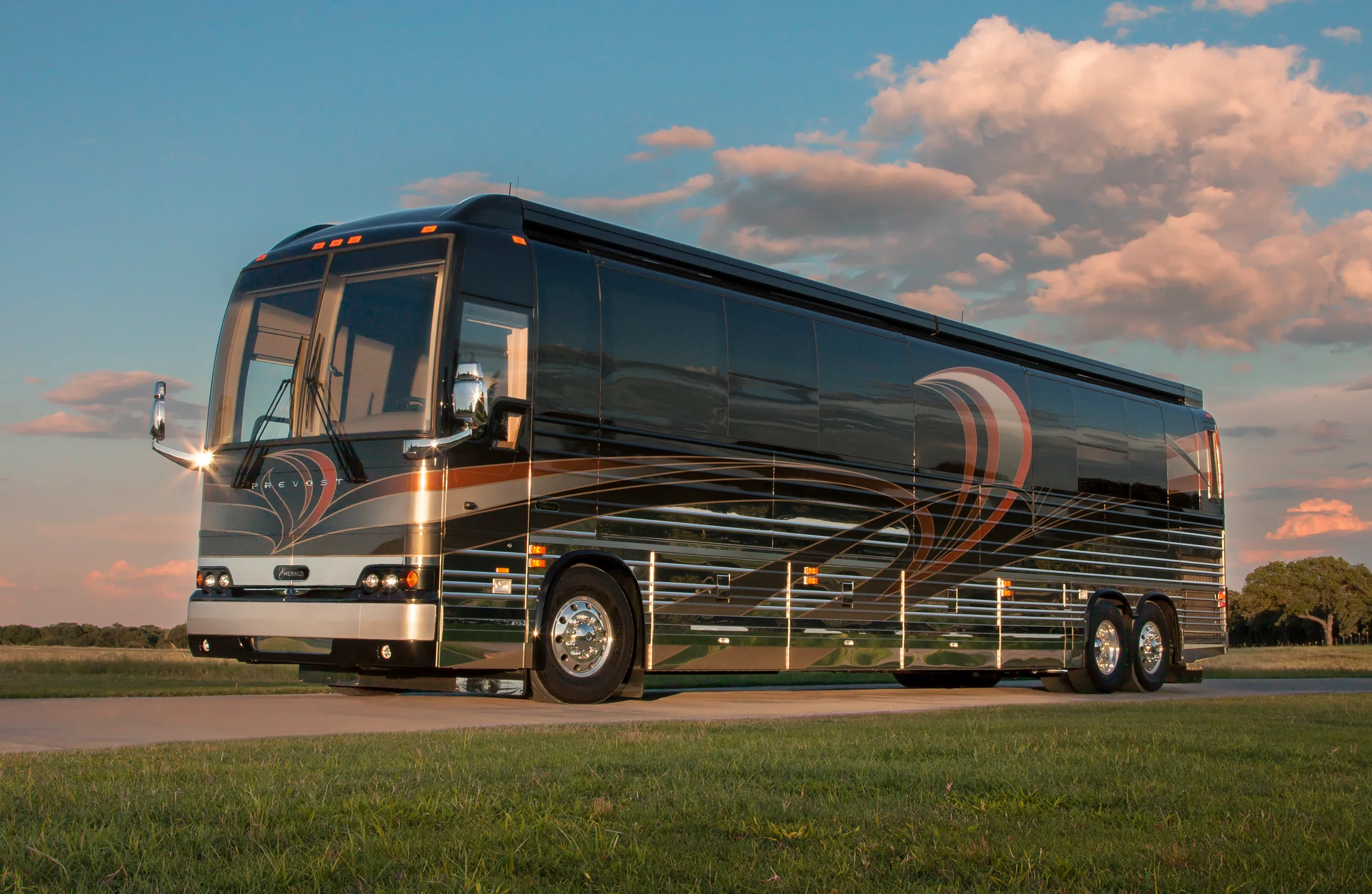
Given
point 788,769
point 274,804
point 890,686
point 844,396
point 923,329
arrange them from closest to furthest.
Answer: point 274,804 < point 788,769 < point 844,396 < point 923,329 < point 890,686

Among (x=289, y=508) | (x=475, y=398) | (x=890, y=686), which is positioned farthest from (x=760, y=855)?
(x=890, y=686)

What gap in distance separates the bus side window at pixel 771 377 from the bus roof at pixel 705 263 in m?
0.43

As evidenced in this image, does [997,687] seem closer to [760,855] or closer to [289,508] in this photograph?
[289,508]

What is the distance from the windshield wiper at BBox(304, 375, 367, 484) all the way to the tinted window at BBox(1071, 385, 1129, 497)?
10613 millimetres

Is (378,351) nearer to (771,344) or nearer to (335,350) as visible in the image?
(335,350)

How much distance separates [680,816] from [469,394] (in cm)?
532

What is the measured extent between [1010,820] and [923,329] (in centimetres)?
1138

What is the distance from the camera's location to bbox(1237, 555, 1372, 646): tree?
2611 inches

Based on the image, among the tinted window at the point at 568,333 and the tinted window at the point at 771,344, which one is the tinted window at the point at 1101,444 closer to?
the tinted window at the point at 771,344

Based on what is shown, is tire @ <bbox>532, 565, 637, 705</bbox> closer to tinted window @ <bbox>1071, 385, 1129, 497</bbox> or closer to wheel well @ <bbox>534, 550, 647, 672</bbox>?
wheel well @ <bbox>534, 550, 647, 672</bbox>

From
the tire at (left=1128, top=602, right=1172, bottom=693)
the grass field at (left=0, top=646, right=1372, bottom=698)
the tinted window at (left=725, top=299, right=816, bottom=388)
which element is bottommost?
the grass field at (left=0, top=646, right=1372, bottom=698)

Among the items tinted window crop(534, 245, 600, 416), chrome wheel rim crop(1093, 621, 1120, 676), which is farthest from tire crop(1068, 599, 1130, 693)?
tinted window crop(534, 245, 600, 416)

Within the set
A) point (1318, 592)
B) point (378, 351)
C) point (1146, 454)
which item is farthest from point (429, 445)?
point (1318, 592)

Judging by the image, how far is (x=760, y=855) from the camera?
409 cm
